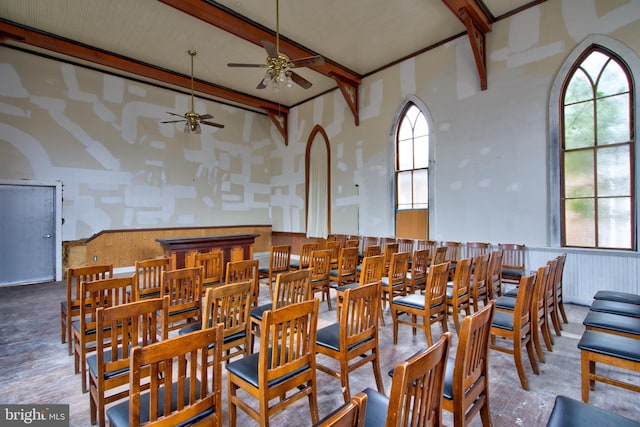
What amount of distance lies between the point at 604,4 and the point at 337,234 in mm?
6213

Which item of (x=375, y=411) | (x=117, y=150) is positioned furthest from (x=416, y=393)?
(x=117, y=150)

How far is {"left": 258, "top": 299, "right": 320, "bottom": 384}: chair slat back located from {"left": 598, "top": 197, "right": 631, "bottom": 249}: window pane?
4.91 m

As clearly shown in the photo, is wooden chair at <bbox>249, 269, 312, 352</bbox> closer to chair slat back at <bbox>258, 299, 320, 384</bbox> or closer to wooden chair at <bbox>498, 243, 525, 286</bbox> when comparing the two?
chair slat back at <bbox>258, 299, 320, 384</bbox>

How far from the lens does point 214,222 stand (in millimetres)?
9141

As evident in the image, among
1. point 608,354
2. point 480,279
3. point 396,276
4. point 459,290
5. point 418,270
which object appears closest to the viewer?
point 608,354

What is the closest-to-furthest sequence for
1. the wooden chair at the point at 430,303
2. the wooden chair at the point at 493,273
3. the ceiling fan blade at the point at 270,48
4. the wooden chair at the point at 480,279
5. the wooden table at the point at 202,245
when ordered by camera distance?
the wooden chair at the point at 430,303, the wooden chair at the point at 480,279, the wooden chair at the point at 493,273, the ceiling fan blade at the point at 270,48, the wooden table at the point at 202,245

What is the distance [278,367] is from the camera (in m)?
1.79

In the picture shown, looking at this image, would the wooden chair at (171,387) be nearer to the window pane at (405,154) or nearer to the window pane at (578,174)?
the window pane at (578,174)

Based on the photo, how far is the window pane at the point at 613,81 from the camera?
4.49 metres

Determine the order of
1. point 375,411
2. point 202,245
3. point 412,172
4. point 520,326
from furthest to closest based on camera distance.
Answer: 1. point 412,172
2. point 202,245
3. point 520,326
4. point 375,411

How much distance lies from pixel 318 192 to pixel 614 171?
20.0ft

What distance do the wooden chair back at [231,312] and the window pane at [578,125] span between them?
5245 mm

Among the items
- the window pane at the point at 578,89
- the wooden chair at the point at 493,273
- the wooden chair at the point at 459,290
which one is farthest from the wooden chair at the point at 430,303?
the window pane at the point at 578,89

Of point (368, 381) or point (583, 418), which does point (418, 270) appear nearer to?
point (368, 381)
